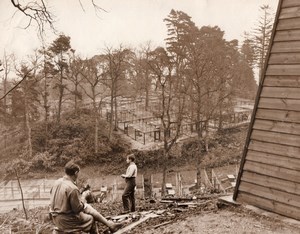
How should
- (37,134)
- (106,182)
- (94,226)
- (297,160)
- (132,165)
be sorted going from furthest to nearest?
(37,134), (106,182), (132,165), (297,160), (94,226)

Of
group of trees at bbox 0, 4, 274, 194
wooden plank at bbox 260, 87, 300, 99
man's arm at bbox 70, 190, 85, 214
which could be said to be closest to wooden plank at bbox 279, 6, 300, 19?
wooden plank at bbox 260, 87, 300, 99

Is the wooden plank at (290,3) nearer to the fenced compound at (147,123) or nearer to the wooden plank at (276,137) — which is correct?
the wooden plank at (276,137)

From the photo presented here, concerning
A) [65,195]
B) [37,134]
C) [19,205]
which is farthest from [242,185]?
[37,134]

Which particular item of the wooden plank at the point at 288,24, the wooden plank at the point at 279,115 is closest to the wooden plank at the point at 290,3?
the wooden plank at the point at 288,24

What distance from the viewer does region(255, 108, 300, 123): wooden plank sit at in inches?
271

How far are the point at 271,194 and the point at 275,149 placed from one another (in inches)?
37.3

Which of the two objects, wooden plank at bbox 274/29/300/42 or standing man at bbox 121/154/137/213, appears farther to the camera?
standing man at bbox 121/154/137/213

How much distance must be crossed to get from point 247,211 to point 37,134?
36.8 meters

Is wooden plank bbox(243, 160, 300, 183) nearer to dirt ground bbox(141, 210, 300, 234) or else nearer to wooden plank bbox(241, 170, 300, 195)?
wooden plank bbox(241, 170, 300, 195)

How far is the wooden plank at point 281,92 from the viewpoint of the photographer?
6.92 metres

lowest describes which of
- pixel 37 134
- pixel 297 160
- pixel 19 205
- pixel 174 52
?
pixel 19 205

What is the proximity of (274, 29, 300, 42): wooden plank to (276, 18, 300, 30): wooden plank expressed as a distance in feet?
0.26

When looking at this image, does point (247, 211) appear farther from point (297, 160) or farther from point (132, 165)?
point (132, 165)

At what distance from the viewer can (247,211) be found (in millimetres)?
7348
